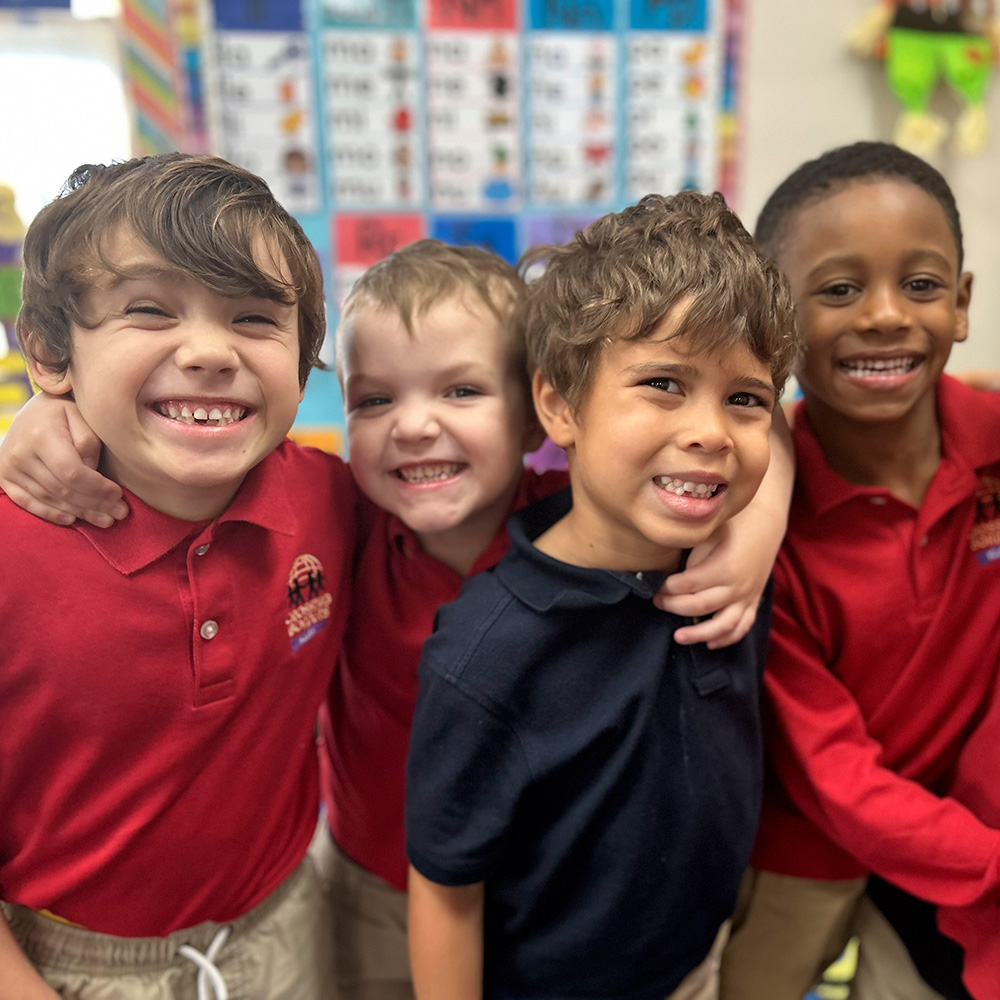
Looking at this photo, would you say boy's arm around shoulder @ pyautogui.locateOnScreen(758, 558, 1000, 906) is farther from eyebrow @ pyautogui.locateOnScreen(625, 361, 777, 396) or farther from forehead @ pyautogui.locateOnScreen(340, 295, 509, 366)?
forehead @ pyautogui.locateOnScreen(340, 295, 509, 366)

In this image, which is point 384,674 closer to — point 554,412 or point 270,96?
point 554,412

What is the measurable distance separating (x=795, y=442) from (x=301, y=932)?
2.58 feet

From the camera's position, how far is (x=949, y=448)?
893 mm

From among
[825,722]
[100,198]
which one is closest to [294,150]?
[100,198]

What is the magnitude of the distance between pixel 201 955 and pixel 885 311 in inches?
36.9

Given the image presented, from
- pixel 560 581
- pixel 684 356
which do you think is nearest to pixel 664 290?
pixel 684 356

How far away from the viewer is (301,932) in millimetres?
883

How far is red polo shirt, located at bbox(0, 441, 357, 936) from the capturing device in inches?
26.4

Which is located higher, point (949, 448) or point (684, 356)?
point (684, 356)

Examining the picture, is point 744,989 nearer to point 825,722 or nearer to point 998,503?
point 825,722

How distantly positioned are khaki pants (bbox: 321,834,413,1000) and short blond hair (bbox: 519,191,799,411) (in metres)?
0.66

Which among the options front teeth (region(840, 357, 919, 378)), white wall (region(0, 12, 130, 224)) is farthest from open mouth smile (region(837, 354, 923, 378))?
white wall (region(0, 12, 130, 224))

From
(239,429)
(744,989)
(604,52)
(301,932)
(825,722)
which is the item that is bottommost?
(744,989)

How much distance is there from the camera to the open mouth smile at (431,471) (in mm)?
840
